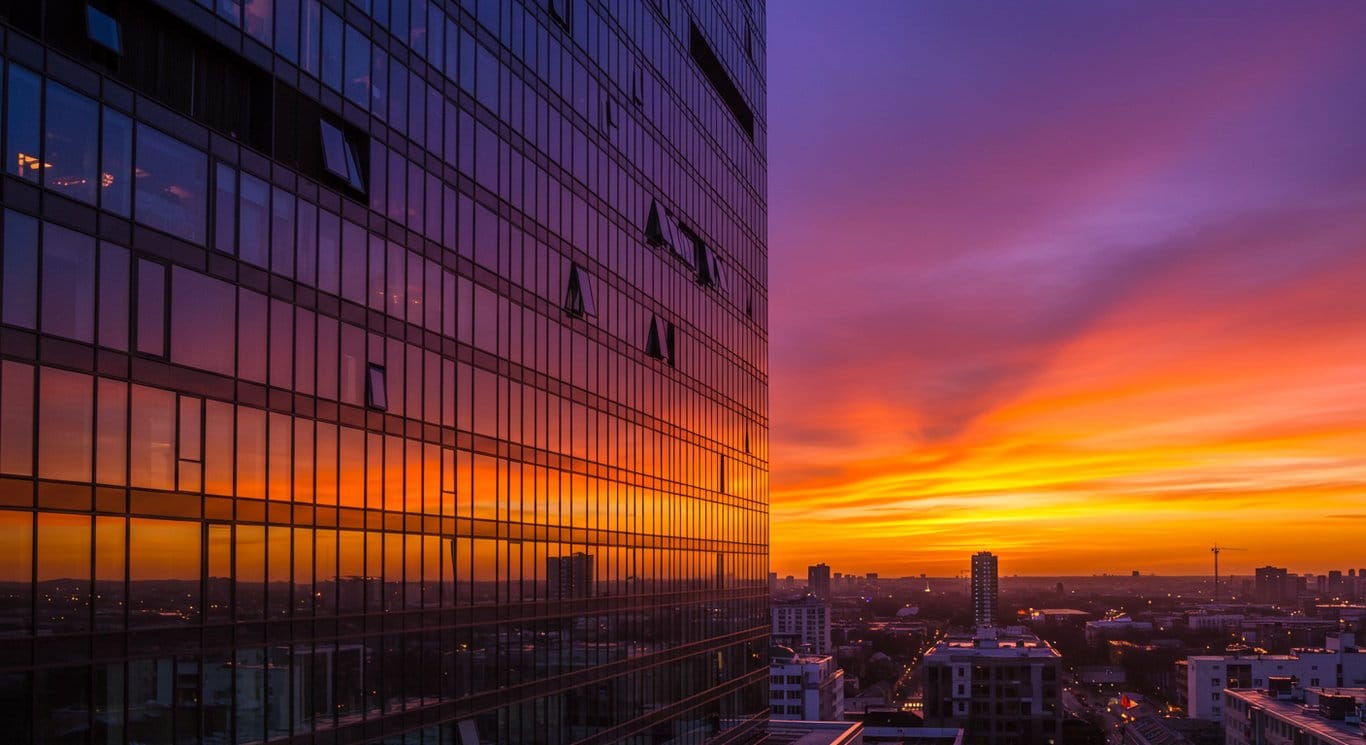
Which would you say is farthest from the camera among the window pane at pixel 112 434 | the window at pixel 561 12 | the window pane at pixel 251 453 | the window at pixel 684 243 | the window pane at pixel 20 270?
the window at pixel 684 243

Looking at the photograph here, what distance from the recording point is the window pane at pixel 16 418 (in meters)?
22.4

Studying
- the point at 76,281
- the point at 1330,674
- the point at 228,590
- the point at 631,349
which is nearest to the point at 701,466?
the point at 631,349

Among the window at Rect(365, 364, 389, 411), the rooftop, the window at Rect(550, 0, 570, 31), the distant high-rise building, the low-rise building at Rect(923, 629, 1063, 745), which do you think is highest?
the window at Rect(550, 0, 570, 31)

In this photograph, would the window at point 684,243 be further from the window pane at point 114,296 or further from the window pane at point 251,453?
the window pane at point 114,296

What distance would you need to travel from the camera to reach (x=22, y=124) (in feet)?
76.5

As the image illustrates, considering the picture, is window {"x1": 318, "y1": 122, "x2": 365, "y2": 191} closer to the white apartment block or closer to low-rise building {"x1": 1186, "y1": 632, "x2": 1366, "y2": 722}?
the white apartment block

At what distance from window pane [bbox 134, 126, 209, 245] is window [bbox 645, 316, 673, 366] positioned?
32073 millimetres

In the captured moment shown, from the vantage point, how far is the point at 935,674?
160 metres

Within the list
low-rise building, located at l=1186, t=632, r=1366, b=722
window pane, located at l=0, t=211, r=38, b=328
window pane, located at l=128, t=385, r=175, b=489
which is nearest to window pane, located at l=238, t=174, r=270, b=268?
window pane, located at l=128, t=385, r=175, b=489

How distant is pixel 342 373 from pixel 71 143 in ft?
33.1

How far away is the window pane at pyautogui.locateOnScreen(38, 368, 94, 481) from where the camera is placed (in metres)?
23.2

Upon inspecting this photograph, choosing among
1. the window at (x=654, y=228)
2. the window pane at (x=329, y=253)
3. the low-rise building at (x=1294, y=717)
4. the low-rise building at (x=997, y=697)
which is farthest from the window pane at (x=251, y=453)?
the low-rise building at (x=997, y=697)

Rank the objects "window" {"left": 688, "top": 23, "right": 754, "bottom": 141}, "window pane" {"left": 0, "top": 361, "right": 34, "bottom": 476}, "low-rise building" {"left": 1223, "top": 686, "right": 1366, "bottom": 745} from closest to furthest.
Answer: "window pane" {"left": 0, "top": 361, "right": 34, "bottom": 476} < "window" {"left": 688, "top": 23, "right": 754, "bottom": 141} < "low-rise building" {"left": 1223, "top": 686, "right": 1366, "bottom": 745}

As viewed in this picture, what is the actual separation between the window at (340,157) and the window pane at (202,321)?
18.1ft
